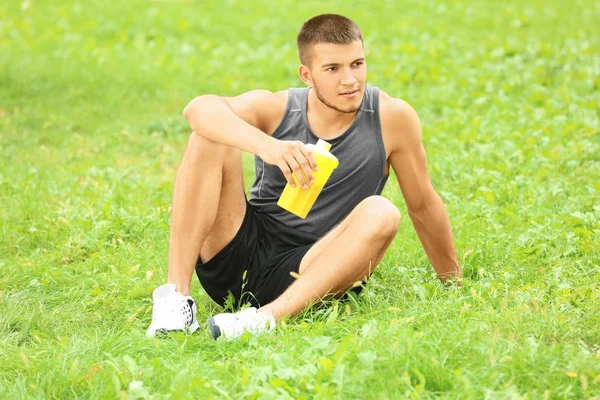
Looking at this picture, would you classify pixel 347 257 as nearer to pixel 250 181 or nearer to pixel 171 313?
pixel 171 313

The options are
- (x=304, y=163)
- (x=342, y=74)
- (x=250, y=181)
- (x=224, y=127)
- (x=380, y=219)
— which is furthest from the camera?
(x=250, y=181)

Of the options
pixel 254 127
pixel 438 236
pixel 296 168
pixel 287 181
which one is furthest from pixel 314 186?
pixel 438 236

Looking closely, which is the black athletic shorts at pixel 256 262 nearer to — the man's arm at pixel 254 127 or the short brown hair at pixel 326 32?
the man's arm at pixel 254 127

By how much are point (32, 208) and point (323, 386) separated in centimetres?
290

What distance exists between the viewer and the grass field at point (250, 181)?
303 centimetres

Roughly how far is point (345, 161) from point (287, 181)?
0.31 meters

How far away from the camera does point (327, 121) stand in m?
3.90

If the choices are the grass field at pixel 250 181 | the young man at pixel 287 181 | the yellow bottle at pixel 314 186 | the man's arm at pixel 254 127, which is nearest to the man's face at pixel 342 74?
the young man at pixel 287 181

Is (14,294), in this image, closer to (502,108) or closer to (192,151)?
(192,151)

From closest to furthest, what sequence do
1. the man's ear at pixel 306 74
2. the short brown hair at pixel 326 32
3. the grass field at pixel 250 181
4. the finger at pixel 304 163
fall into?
the grass field at pixel 250 181
the finger at pixel 304 163
the short brown hair at pixel 326 32
the man's ear at pixel 306 74

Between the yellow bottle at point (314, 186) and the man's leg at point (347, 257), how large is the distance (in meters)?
0.21

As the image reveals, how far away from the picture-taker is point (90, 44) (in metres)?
9.42

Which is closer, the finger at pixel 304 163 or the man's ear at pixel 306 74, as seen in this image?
the finger at pixel 304 163

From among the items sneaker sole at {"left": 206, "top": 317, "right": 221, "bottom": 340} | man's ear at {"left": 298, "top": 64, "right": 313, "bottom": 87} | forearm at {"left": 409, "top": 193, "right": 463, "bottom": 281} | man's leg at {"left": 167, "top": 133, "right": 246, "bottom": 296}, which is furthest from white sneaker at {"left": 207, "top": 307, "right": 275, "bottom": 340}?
Answer: man's ear at {"left": 298, "top": 64, "right": 313, "bottom": 87}
